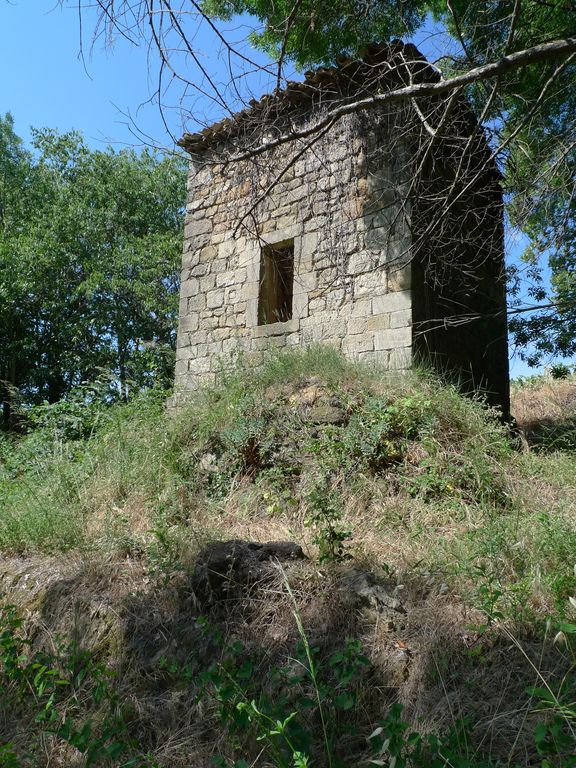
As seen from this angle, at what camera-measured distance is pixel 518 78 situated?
618cm

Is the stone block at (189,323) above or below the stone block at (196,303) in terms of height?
below

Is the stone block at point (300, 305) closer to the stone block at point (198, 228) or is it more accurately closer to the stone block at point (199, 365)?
the stone block at point (199, 365)

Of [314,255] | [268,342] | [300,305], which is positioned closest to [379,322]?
[300,305]

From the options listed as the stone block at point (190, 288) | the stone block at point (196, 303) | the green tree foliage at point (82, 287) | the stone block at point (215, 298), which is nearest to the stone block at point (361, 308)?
the stone block at point (215, 298)

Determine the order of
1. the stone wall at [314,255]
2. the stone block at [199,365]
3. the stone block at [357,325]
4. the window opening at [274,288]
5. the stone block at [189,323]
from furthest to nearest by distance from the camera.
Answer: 1. the stone block at [189,323]
2. the stone block at [199,365]
3. the window opening at [274,288]
4. the stone block at [357,325]
5. the stone wall at [314,255]

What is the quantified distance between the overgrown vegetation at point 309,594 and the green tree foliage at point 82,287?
8858mm

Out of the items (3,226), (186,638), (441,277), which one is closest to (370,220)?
(441,277)

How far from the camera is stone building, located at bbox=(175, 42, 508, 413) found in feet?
20.4

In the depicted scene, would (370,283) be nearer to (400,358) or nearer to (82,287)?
(400,358)

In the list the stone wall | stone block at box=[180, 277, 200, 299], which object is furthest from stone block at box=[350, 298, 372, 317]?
stone block at box=[180, 277, 200, 299]

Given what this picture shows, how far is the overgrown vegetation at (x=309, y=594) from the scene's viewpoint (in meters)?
2.23

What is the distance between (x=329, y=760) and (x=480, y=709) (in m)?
0.60

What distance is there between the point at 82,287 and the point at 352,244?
9361 millimetres

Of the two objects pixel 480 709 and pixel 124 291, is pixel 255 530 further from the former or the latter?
pixel 124 291
